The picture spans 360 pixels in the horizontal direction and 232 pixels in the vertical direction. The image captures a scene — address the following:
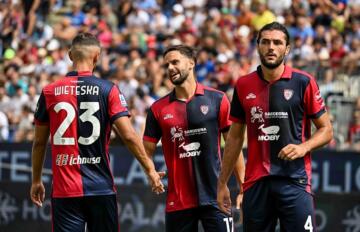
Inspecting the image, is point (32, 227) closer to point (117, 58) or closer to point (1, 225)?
point (1, 225)

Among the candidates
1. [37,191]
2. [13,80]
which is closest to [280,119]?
[37,191]

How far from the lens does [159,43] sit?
2420cm

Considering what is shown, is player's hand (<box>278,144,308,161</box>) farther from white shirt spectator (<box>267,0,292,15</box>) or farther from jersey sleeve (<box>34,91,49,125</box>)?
white shirt spectator (<box>267,0,292,15</box>)

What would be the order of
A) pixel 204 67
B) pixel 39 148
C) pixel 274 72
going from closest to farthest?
pixel 274 72
pixel 39 148
pixel 204 67

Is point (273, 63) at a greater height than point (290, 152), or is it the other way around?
point (273, 63)

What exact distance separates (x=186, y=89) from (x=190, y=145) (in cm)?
61

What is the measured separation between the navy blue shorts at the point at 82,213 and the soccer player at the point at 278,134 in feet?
4.11

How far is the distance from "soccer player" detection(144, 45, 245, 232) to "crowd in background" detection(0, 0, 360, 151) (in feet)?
23.9

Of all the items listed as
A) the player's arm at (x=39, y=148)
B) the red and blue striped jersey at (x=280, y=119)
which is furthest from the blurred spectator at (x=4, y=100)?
the red and blue striped jersey at (x=280, y=119)

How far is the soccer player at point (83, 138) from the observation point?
971cm

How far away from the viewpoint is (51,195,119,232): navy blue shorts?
9.80 meters

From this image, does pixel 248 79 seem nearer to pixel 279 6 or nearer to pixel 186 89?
pixel 186 89

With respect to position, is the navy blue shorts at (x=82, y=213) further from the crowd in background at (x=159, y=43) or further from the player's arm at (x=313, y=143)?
the crowd in background at (x=159, y=43)

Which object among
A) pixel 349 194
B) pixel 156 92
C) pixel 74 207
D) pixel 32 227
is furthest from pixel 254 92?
pixel 156 92
